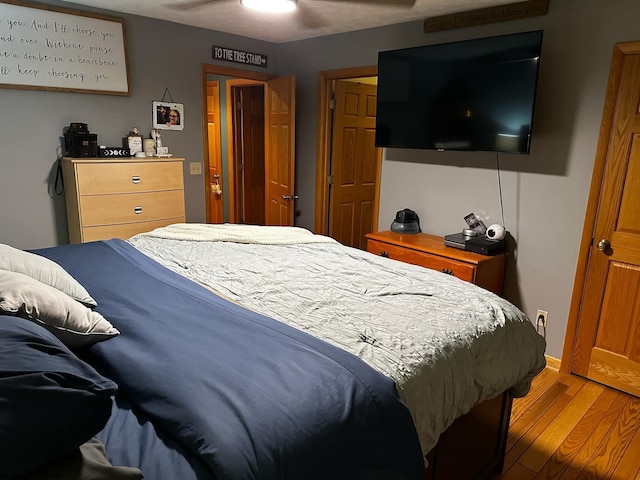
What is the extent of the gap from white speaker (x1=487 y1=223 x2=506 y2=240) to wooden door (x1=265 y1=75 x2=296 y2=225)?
2030 millimetres

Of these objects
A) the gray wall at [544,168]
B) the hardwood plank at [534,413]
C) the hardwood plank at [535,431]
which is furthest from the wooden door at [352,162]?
the hardwood plank at [535,431]

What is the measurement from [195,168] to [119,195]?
94 centimetres

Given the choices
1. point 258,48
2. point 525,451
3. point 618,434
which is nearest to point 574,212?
point 618,434

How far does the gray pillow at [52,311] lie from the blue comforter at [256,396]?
0.16 feet

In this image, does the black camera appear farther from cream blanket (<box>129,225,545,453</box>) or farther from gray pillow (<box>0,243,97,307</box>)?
gray pillow (<box>0,243,97,307</box>)

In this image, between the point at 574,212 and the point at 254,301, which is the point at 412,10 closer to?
the point at 574,212

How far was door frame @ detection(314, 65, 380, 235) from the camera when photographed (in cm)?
404

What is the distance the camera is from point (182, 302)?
5.30 feet

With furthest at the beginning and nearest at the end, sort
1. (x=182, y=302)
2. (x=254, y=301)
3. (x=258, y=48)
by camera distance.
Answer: (x=258, y=48) < (x=254, y=301) < (x=182, y=302)

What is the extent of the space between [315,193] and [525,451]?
9.44 feet

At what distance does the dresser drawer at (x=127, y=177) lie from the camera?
3.16 metres

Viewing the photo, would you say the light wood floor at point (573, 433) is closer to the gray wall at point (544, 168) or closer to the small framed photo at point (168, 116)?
the gray wall at point (544, 168)

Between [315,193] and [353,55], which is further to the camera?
[315,193]

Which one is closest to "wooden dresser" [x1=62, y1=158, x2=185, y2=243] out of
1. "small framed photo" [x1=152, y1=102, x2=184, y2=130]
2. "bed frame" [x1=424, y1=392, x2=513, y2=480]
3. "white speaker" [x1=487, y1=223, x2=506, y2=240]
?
"small framed photo" [x1=152, y1=102, x2=184, y2=130]
